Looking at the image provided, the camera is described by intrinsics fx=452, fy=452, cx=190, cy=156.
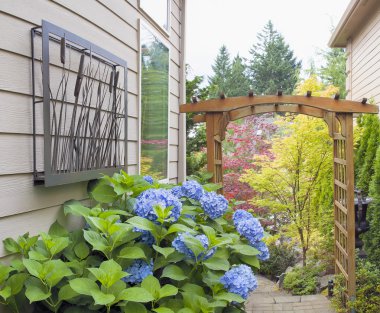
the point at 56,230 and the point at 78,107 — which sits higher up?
the point at 78,107

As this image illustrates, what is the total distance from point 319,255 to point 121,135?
5.11m

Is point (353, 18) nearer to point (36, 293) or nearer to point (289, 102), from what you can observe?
point (289, 102)

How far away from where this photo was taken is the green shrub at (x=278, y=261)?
7441 mm

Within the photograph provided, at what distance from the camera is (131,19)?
9.69ft

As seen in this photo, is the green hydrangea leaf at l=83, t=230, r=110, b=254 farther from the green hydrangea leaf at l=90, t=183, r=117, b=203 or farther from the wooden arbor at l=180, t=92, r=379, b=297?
the wooden arbor at l=180, t=92, r=379, b=297

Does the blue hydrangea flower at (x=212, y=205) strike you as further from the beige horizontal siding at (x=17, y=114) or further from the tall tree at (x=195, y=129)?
the tall tree at (x=195, y=129)

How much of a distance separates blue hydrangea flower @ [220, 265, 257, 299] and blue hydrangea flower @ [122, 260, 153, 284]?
0.89 feet

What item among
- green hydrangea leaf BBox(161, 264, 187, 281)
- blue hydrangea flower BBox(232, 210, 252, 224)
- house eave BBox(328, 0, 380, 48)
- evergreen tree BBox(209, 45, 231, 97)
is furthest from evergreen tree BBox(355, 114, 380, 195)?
evergreen tree BBox(209, 45, 231, 97)

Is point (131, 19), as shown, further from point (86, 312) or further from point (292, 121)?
point (292, 121)

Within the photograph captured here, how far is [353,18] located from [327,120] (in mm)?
2833

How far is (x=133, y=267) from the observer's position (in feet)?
5.26

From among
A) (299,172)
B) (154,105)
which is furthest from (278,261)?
(154,105)

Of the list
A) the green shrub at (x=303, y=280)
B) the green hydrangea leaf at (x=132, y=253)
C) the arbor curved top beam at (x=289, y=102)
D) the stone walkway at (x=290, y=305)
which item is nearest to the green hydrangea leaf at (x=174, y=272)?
the green hydrangea leaf at (x=132, y=253)

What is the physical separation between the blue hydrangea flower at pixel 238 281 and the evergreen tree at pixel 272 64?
2598 cm
